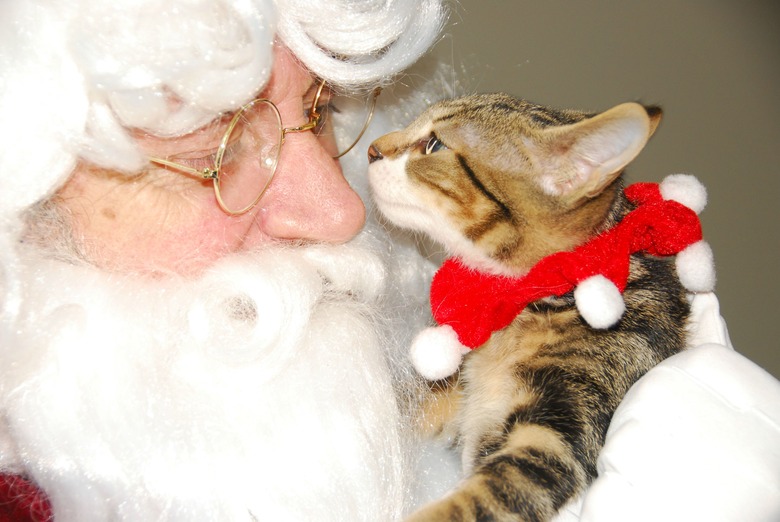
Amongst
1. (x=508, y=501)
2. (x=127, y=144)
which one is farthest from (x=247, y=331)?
(x=508, y=501)

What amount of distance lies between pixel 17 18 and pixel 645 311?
847 mm

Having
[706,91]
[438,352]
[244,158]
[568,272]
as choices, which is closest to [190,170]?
[244,158]

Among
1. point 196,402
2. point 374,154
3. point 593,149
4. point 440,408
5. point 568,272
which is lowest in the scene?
point 440,408

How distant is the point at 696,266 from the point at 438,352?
1.25ft

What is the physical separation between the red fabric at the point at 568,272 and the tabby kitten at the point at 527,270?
0.04m

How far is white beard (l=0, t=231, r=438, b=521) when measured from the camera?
70cm

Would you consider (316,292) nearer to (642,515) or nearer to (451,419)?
(451,419)

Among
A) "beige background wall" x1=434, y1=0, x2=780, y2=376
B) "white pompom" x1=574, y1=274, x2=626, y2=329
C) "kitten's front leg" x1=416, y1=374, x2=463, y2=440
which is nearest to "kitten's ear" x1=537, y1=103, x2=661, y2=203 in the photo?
"white pompom" x1=574, y1=274, x2=626, y2=329

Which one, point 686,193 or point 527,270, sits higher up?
point 686,193

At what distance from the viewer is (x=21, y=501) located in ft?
2.36

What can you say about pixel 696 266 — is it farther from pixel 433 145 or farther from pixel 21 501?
pixel 21 501

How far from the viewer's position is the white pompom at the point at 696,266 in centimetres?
89

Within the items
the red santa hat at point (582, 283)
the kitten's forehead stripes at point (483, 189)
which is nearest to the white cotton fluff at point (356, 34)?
the kitten's forehead stripes at point (483, 189)

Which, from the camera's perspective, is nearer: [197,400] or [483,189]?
[197,400]
